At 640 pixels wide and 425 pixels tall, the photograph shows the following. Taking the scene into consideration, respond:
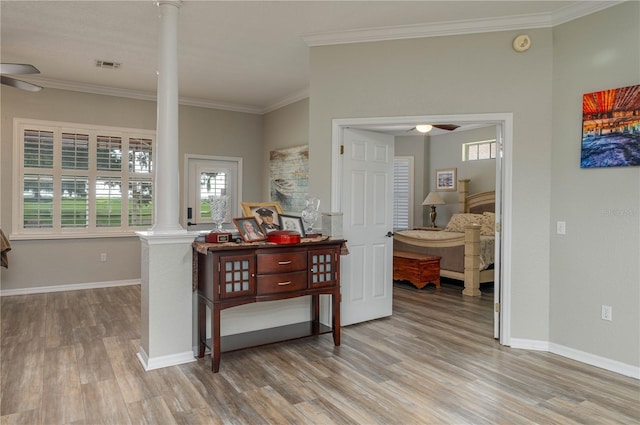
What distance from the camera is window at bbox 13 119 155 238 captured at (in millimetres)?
5531

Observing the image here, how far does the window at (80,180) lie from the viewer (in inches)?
218

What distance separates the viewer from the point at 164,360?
317 cm

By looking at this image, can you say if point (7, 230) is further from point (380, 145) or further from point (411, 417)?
point (411, 417)

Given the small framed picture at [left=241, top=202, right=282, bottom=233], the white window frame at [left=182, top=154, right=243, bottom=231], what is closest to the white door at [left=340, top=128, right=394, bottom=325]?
the small framed picture at [left=241, top=202, right=282, bottom=233]

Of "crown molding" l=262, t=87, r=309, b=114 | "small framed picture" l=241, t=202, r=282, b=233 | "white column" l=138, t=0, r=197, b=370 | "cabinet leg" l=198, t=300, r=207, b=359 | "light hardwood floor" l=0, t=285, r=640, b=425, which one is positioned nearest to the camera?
"light hardwood floor" l=0, t=285, r=640, b=425

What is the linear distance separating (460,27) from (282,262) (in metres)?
2.58

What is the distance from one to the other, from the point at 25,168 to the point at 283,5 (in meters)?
4.30

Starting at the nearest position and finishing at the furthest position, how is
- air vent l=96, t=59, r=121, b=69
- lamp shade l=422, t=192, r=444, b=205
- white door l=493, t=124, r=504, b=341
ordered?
white door l=493, t=124, r=504, b=341 → air vent l=96, t=59, r=121, b=69 → lamp shade l=422, t=192, r=444, b=205

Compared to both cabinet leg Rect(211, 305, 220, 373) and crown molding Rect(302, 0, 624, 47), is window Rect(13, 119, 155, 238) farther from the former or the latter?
cabinet leg Rect(211, 305, 220, 373)

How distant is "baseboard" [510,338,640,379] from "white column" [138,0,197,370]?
9.21 feet

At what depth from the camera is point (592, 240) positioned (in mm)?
3293

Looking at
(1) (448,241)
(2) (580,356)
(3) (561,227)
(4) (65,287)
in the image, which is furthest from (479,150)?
(4) (65,287)

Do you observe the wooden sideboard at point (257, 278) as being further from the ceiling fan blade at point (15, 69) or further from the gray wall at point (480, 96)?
the ceiling fan blade at point (15, 69)

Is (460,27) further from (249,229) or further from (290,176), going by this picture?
(290,176)
